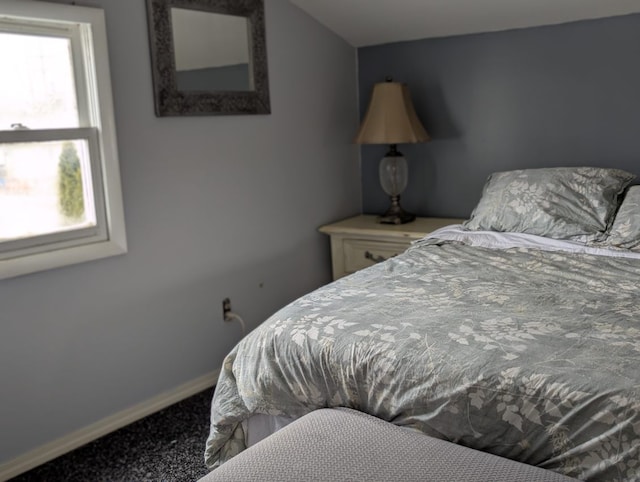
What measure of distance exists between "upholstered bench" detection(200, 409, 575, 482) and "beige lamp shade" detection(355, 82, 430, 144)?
6.24 feet

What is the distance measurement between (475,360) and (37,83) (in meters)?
1.85

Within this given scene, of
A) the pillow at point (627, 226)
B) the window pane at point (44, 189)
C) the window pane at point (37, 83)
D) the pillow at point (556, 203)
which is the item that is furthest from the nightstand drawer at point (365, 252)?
the window pane at point (37, 83)

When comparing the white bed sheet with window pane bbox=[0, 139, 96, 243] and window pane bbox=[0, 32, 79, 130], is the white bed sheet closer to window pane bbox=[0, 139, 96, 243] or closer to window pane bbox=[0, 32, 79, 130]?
window pane bbox=[0, 139, 96, 243]

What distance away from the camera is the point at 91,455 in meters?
2.42

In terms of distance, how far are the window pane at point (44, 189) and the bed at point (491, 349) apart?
96 cm

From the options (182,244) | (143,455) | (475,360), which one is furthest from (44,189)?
(475,360)

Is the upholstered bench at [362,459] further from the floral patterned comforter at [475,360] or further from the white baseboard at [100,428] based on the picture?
the white baseboard at [100,428]

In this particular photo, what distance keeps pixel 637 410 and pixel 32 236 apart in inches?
80.4

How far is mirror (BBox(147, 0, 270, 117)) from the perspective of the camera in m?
2.65

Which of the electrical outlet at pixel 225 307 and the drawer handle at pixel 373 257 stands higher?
the drawer handle at pixel 373 257

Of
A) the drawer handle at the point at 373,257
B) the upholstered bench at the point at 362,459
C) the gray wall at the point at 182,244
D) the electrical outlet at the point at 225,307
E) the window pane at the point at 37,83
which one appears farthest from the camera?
the drawer handle at the point at 373,257

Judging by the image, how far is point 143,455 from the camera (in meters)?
2.40

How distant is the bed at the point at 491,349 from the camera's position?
1.38 metres

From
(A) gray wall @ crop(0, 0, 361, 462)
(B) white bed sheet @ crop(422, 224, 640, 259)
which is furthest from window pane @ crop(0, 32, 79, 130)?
(B) white bed sheet @ crop(422, 224, 640, 259)
